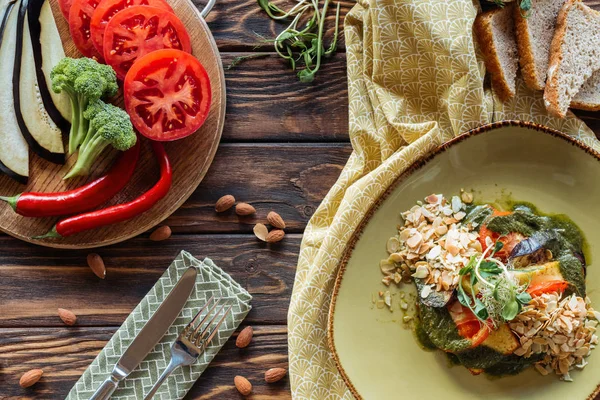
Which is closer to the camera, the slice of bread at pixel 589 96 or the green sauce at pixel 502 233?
the green sauce at pixel 502 233

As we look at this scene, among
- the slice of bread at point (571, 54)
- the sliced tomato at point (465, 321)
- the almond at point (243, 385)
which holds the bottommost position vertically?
the almond at point (243, 385)

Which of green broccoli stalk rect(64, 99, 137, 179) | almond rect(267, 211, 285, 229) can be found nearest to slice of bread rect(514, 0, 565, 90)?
almond rect(267, 211, 285, 229)

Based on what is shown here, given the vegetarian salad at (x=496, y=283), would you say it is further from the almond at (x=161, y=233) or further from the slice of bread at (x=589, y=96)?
the almond at (x=161, y=233)

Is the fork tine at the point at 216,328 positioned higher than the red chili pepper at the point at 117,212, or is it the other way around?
the red chili pepper at the point at 117,212

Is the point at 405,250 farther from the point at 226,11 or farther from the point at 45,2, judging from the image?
the point at 45,2

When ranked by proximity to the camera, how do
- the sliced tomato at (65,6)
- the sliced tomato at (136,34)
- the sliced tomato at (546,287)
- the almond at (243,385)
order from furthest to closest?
the almond at (243,385) → the sliced tomato at (65,6) → the sliced tomato at (136,34) → the sliced tomato at (546,287)

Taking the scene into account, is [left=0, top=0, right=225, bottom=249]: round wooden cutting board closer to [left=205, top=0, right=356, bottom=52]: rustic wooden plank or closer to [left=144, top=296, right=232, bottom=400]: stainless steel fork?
[left=205, top=0, right=356, bottom=52]: rustic wooden plank

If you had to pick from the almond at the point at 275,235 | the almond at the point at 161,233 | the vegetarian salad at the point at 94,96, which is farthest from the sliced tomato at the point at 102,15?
the almond at the point at 275,235

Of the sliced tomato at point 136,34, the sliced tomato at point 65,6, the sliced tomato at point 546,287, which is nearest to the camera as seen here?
the sliced tomato at point 546,287
